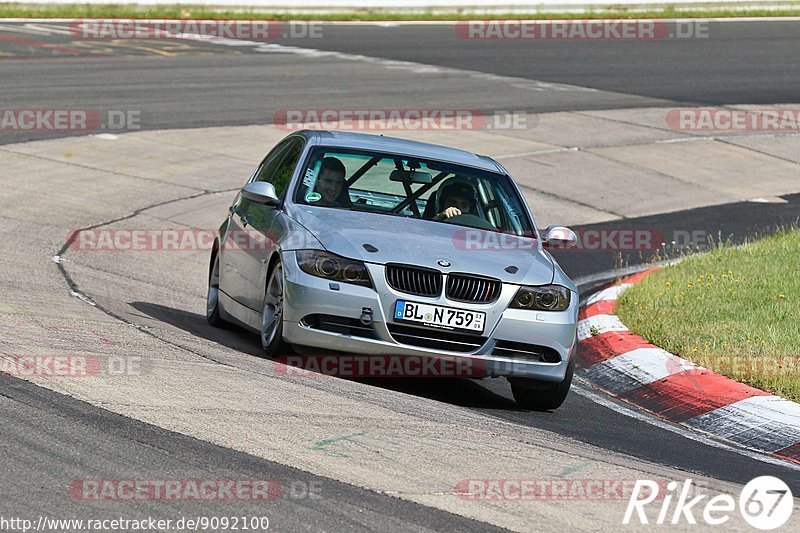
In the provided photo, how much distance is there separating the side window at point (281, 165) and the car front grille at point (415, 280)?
1580mm

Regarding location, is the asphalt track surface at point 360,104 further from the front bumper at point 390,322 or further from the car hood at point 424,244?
the car hood at point 424,244

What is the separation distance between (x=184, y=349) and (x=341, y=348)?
965mm

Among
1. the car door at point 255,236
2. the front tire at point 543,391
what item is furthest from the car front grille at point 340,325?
the front tire at point 543,391

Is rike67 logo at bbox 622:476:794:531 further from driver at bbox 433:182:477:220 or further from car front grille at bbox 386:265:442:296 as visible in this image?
driver at bbox 433:182:477:220

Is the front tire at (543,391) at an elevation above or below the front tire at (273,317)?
below

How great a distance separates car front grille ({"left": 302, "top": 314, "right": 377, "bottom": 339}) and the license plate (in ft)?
0.61

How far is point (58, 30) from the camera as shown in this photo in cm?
2911

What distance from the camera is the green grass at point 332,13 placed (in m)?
32.1

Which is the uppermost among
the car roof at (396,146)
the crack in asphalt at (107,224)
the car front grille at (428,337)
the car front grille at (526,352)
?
the car roof at (396,146)

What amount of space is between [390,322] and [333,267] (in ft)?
1.57

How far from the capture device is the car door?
9.07 m

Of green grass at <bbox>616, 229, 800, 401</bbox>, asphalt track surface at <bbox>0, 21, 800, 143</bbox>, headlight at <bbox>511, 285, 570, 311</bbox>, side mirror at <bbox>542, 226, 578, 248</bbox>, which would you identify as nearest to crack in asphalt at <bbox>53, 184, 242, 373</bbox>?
headlight at <bbox>511, 285, 570, 311</bbox>

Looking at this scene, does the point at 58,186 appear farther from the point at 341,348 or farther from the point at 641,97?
the point at 641,97

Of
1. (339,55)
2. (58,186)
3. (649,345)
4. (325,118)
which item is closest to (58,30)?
(339,55)
